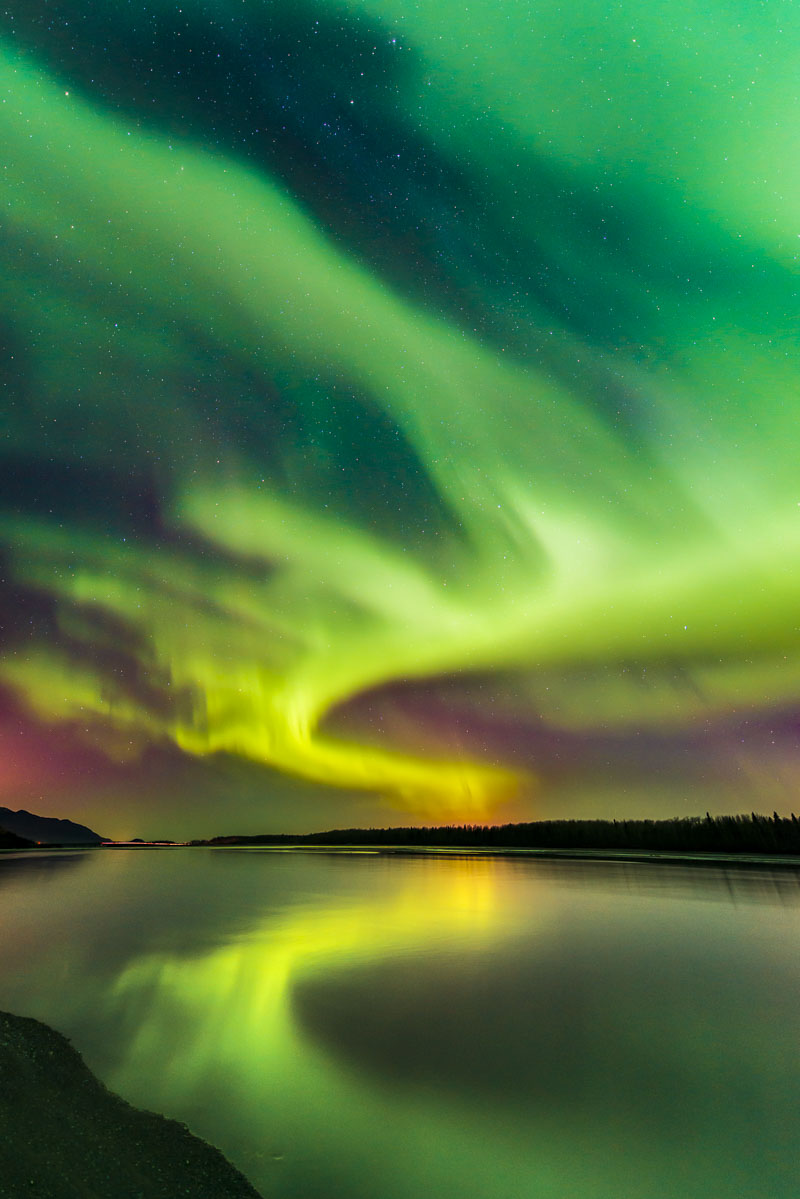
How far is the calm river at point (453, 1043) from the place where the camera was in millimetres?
5328

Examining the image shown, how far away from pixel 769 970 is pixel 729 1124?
8.68 m

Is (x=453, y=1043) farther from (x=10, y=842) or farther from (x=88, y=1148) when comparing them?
(x=10, y=842)

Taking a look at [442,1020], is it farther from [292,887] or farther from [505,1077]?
[292,887]

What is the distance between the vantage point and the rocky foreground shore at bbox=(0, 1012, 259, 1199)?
4172 mm

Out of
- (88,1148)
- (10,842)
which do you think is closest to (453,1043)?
(88,1148)

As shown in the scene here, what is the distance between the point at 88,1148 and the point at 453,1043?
5.12 meters

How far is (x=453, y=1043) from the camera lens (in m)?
8.45

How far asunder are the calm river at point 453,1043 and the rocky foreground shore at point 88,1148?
0.37 m

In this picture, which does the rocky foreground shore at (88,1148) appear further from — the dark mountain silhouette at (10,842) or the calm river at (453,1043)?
the dark mountain silhouette at (10,842)

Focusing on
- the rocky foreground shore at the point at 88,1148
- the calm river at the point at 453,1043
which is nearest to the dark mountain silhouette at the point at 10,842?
the calm river at the point at 453,1043

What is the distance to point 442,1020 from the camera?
9477mm

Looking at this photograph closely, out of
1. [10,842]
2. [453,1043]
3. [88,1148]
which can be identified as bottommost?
[453,1043]

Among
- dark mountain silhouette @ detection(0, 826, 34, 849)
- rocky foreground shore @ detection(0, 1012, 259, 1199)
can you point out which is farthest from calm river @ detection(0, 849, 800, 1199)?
dark mountain silhouette @ detection(0, 826, 34, 849)

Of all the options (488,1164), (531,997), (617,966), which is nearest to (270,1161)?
(488,1164)
